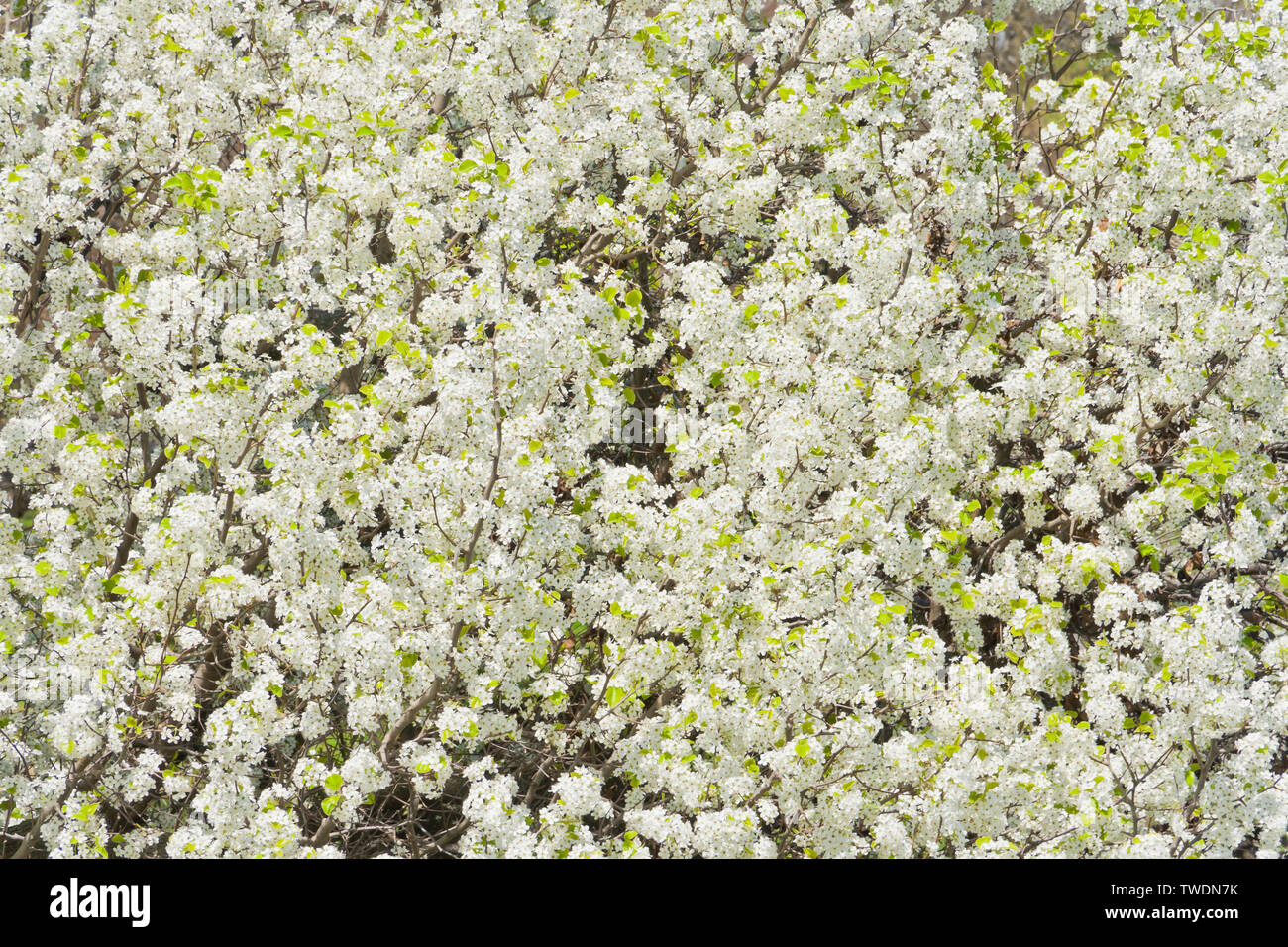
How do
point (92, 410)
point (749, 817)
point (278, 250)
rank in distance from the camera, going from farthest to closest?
point (278, 250)
point (92, 410)
point (749, 817)

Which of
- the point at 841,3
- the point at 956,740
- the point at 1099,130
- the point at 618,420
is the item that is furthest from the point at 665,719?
the point at 841,3

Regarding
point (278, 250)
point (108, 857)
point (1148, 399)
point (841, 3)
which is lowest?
point (108, 857)

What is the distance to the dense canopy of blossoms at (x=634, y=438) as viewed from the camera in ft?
20.5

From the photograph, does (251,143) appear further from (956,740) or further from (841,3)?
(956,740)

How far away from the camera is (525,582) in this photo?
645 centimetres

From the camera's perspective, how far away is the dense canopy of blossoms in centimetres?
624

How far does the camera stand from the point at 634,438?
9203 millimetres

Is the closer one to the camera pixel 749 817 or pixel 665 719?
pixel 749 817

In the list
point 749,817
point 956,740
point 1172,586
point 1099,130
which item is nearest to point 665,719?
point 749,817

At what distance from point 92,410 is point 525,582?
3.34m

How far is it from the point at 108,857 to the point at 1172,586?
23.3 feet

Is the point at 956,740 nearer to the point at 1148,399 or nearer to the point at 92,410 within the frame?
the point at 1148,399

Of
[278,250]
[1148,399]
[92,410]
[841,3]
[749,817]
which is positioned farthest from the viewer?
[841,3]

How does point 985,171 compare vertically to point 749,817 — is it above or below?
above
